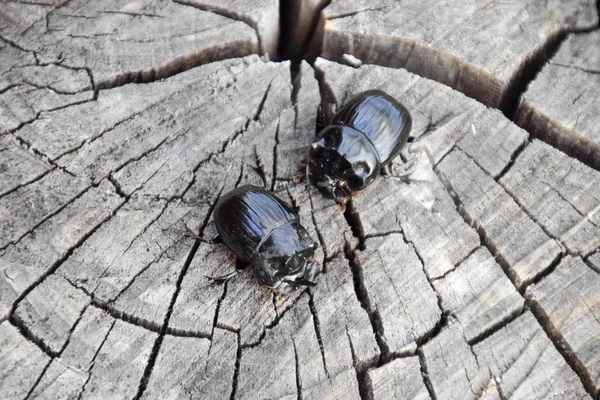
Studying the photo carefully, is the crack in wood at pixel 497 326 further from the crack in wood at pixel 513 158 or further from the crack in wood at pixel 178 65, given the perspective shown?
the crack in wood at pixel 178 65

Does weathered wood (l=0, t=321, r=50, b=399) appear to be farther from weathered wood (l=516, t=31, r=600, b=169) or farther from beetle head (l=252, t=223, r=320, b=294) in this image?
weathered wood (l=516, t=31, r=600, b=169)

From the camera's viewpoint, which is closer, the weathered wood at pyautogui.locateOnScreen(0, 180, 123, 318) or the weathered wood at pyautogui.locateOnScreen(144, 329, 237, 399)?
the weathered wood at pyautogui.locateOnScreen(144, 329, 237, 399)

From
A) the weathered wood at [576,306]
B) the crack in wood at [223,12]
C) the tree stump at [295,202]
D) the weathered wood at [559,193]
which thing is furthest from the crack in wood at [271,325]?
the crack in wood at [223,12]

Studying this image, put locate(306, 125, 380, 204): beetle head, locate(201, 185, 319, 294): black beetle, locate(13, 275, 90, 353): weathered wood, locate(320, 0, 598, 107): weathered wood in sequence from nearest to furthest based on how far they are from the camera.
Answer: locate(13, 275, 90, 353): weathered wood
locate(201, 185, 319, 294): black beetle
locate(306, 125, 380, 204): beetle head
locate(320, 0, 598, 107): weathered wood

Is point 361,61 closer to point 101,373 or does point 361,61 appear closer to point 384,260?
point 384,260

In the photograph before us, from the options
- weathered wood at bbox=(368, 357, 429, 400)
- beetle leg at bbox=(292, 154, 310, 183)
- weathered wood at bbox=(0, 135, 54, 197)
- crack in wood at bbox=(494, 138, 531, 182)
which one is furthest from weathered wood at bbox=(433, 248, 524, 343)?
weathered wood at bbox=(0, 135, 54, 197)

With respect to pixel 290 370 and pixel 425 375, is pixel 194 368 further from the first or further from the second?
pixel 425 375
